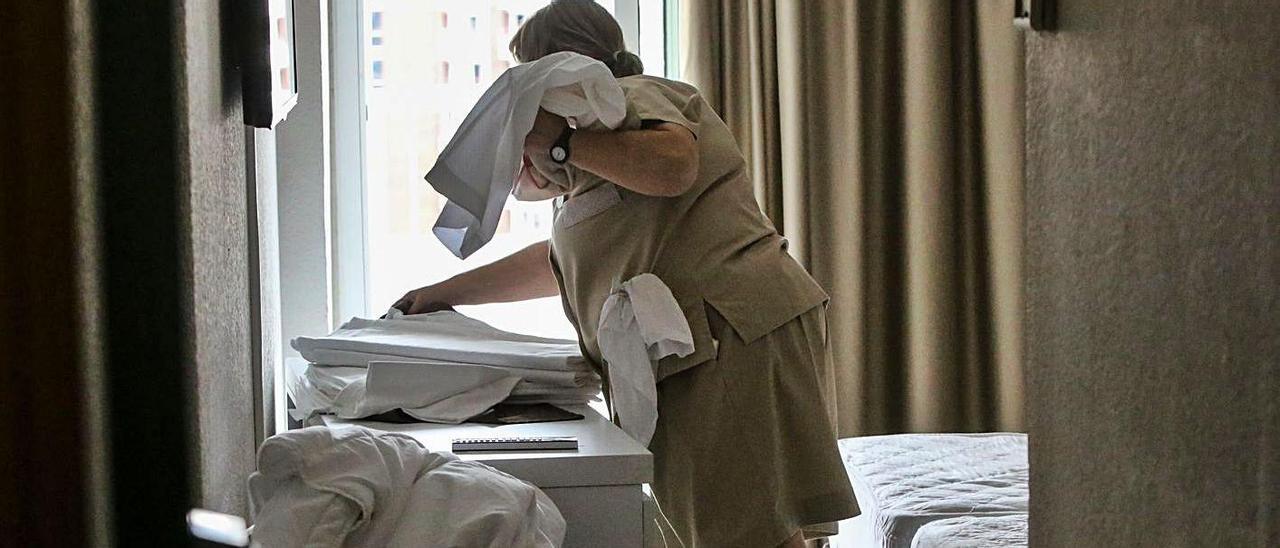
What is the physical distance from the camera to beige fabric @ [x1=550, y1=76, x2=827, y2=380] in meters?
1.72

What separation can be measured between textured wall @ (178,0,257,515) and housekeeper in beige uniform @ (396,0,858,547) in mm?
663

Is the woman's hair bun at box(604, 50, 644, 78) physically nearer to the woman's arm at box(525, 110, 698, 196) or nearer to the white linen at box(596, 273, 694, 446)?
the woman's arm at box(525, 110, 698, 196)

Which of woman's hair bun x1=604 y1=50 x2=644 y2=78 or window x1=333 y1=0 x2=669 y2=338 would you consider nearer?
woman's hair bun x1=604 y1=50 x2=644 y2=78

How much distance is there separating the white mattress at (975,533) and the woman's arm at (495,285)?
71cm

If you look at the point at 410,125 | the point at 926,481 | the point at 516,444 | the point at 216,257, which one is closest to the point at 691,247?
the point at 516,444

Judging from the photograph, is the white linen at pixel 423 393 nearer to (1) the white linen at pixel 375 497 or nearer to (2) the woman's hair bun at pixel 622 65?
(1) the white linen at pixel 375 497

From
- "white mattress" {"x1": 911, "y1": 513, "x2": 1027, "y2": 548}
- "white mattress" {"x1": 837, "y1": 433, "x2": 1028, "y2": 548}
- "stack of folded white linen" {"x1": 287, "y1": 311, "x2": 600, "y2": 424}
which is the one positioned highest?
"stack of folded white linen" {"x1": 287, "y1": 311, "x2": 600, "y2": 424}

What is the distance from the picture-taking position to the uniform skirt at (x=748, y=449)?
169cm

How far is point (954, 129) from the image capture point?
3070 millimetres

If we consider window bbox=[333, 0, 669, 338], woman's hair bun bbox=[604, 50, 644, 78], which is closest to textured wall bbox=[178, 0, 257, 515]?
woman's hair bun bbox=[604, 50, 644, 78]

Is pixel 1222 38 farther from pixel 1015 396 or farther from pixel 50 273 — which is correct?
pixel 1015 396

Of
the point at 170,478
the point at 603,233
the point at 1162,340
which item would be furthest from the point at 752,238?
the point at 170,478

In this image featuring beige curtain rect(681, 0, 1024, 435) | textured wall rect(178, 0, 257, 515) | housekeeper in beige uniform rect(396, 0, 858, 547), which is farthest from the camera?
beige curtain rect(681, 0, 1024, 435)

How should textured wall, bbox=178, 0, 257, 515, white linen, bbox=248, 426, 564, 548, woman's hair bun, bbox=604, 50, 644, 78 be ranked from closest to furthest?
textured wall, bbox=178, 0, 257, 515 < white linen, bbox=248, 426, 564, 548 < woman's hair bun, bbox=604, 50, 644, 78
